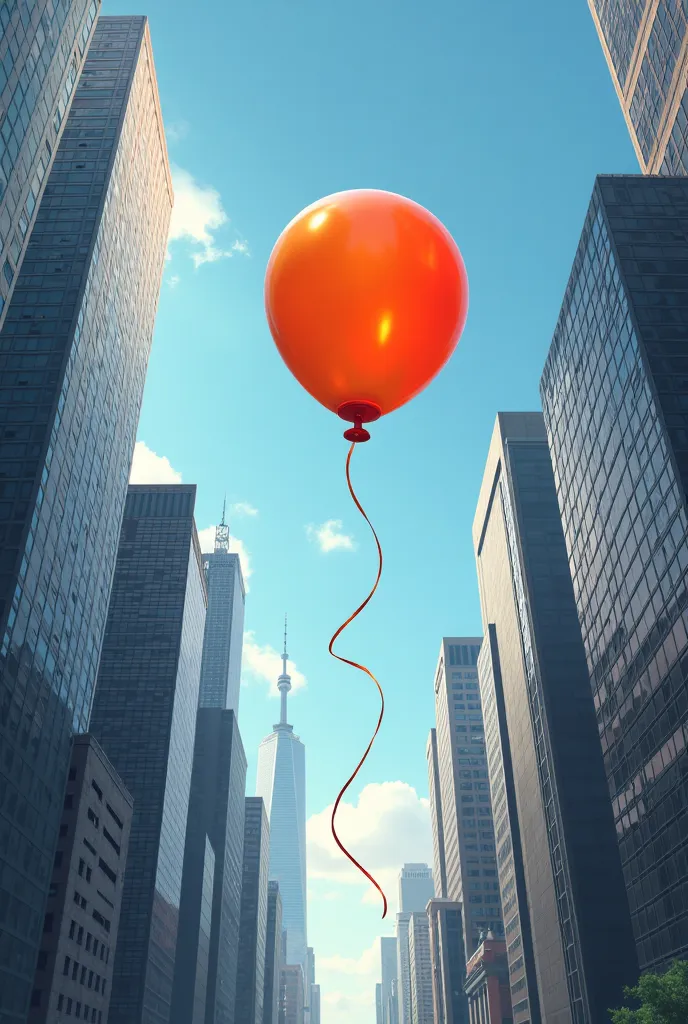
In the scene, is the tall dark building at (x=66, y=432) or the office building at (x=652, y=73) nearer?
the tall dark building at (x=66, y=432)

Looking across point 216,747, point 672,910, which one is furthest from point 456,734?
point 672,910

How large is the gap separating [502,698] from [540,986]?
Answer: 35.9 m

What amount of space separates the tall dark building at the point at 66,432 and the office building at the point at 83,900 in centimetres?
398

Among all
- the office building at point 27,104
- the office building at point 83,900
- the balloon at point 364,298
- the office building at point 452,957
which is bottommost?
the balloon at point 364,298

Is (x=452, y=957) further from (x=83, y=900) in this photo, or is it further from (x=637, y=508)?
(x=637, y=508)

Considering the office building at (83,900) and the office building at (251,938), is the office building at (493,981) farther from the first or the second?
the office building at (83,900)

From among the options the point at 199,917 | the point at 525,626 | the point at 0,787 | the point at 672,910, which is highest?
the point at 525,626

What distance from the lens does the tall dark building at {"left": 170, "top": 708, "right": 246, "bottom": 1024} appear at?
413 feet

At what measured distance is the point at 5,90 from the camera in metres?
42.4

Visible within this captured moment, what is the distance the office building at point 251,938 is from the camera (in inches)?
6816

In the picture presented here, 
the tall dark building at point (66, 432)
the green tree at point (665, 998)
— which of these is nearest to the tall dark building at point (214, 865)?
the tall dark building at point (66, 432)

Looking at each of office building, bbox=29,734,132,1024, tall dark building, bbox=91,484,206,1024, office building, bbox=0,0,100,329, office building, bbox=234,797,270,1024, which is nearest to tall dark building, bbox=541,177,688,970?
office building, bbox=0,0,100,329

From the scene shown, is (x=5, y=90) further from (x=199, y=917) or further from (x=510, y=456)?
(x=199, y=917)

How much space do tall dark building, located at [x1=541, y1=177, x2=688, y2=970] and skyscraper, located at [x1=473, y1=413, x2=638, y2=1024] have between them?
2437 cm
